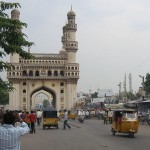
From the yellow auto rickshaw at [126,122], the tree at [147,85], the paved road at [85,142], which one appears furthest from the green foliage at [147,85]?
the paved road at [85,142]

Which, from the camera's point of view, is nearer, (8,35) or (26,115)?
(8,35)

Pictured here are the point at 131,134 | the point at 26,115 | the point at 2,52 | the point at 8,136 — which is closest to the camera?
the point at 8,136

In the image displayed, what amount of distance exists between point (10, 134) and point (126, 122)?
1522cm

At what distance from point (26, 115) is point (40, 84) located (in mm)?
61762

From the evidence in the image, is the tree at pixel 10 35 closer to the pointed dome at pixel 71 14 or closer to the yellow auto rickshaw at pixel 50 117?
the yellow auto rickshaw at pixel 50 117

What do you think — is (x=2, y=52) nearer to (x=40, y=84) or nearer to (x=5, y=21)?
(x=5, y=21)

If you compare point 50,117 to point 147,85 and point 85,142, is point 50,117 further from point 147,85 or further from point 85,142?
point 147,85

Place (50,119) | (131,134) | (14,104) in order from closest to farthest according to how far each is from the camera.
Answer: (131,134)
(50,119)
(14,104)

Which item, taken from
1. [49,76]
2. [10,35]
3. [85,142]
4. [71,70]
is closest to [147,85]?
[71,70]

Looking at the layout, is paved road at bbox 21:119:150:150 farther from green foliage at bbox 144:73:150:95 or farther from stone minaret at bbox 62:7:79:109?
green foliage at bbox 144:73:150:95

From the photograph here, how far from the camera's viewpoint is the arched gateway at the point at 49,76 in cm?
8612

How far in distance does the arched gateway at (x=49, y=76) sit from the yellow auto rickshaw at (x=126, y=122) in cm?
6469

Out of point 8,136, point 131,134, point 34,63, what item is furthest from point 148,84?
point 8,136

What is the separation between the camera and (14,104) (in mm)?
84812
